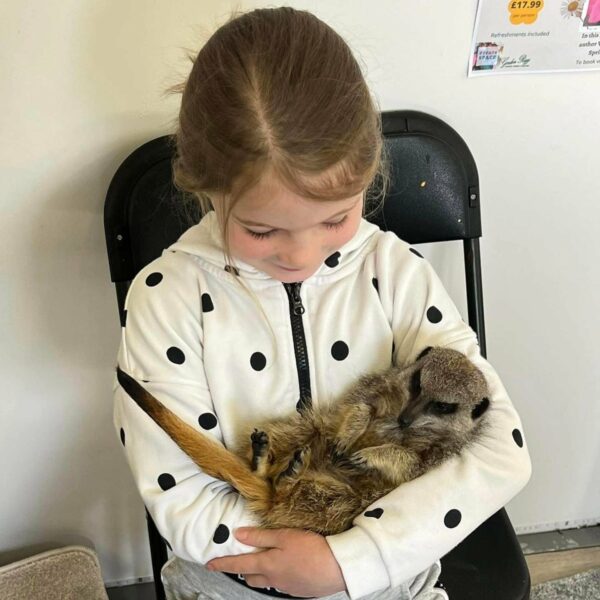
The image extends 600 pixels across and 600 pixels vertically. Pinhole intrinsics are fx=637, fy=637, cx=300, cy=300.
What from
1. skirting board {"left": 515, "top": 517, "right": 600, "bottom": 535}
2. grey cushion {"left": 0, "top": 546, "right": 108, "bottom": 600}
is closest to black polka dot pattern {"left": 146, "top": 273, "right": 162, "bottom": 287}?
grey cushion {"left": 0, "top": 546, "right": 108, "bottom": 600}

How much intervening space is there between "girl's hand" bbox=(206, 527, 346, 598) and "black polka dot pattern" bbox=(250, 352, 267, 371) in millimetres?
215

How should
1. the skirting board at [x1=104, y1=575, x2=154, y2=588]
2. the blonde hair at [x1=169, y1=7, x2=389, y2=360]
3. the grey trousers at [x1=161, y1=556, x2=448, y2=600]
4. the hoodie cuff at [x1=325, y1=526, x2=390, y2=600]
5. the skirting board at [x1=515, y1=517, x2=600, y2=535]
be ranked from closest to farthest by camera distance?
the blonde hair at [x1=169, y1=7, x2=389, y2=360] → the hoodie cuff at [x1=325, y1=526, x2=390, y2=600] → the grey trousers at [x1=161, y1=556, x2=448, y2=600] → the skirting board at [x1=104, y1=575, x2=154, y2=588] → the skirting board at [x1=515, y1=517, x2=600, y2=535]

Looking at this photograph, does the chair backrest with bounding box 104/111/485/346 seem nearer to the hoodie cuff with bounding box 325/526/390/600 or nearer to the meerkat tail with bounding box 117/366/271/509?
the meerkat tail with bounding box 117/366/271/509

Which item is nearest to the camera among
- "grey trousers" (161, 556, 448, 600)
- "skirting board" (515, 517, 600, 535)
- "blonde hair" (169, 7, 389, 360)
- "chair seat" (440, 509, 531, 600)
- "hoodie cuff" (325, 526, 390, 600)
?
"blonde hair" (169, 7, 389, 360)

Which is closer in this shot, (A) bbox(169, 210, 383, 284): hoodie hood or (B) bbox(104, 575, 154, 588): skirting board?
(A) bbox(169, 210, 383, 284): hoodie hood

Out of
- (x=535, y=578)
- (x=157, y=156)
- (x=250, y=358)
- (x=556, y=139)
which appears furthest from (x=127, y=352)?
(x=535, y=578)

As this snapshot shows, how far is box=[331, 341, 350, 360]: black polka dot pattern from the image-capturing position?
3.01 ft

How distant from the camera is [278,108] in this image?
2.17ft

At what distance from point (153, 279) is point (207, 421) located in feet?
0.69

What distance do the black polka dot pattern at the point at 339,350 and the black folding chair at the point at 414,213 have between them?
25 centimetres

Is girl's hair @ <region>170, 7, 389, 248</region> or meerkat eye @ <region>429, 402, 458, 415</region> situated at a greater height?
girl's hair @ <region>170, 7, 389, 248</region>

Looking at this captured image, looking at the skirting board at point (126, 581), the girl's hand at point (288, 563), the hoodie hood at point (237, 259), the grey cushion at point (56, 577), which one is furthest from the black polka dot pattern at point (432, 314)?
the skirting board at point (126, 581)

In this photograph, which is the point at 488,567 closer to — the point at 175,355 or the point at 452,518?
the point at 452,518

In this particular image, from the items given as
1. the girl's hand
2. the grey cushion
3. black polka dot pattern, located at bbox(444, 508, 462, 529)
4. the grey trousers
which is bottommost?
the grey cushion
